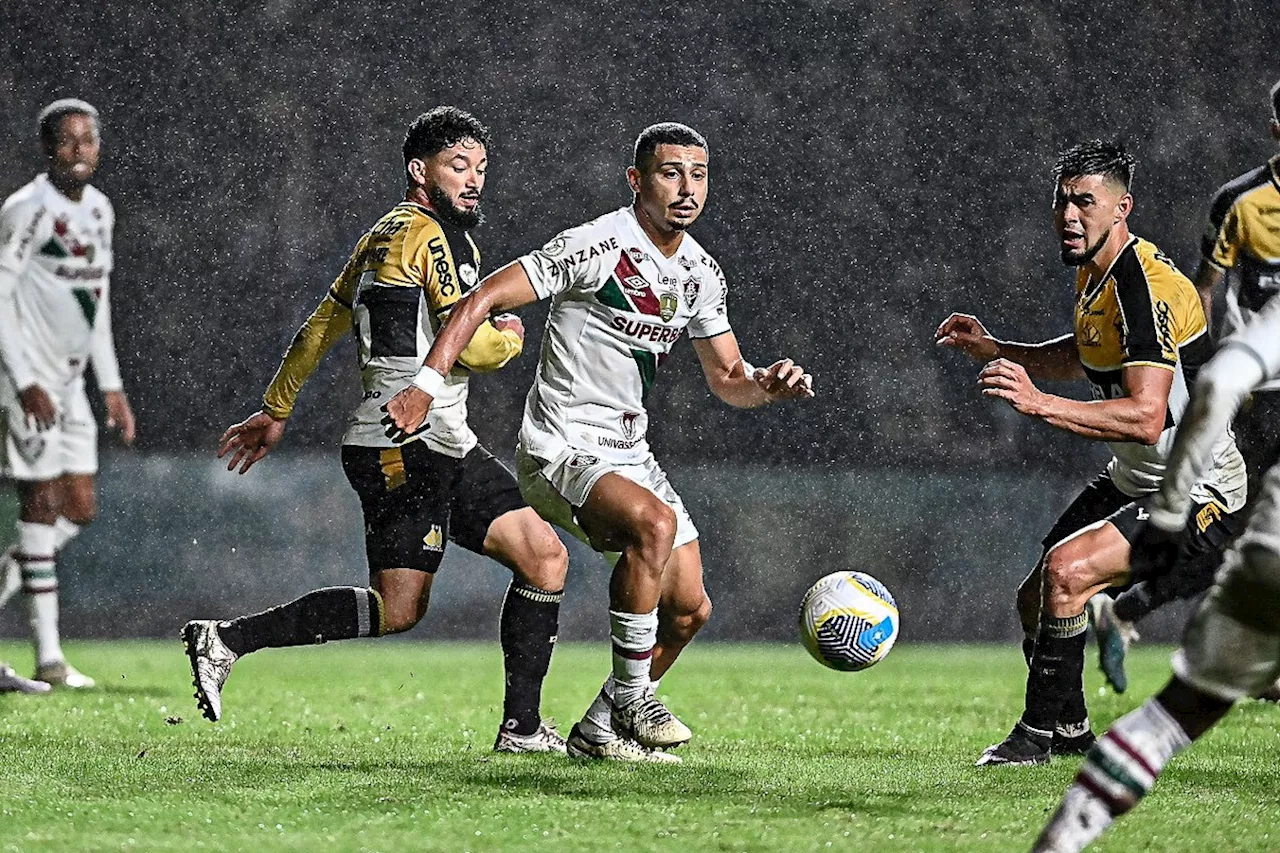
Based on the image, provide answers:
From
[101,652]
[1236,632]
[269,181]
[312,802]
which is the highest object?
[269,181]

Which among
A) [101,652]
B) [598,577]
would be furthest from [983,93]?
[101,652]

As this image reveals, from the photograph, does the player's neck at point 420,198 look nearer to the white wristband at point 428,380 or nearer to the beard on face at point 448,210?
the beard on face at point 448,210

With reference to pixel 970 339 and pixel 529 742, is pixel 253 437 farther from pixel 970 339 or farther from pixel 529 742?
pixel 970 339

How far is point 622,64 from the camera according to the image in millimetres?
9492

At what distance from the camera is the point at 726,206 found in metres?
9.48

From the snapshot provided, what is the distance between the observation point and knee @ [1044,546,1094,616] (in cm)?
442

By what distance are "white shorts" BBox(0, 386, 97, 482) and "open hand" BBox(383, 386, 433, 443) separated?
3.40 meters

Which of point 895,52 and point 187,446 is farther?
point 895,52

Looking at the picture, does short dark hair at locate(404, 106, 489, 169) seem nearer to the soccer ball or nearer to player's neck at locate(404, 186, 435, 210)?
player's neck at locate(404, 186, 435, 210)

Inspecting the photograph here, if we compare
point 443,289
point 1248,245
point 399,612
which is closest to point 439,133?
point 443,289

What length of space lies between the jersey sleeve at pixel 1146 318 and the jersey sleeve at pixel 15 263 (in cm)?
451

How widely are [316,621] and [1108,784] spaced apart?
2.52 m

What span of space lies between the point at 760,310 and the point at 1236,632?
679cm

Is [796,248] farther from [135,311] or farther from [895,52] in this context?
[135,311]
